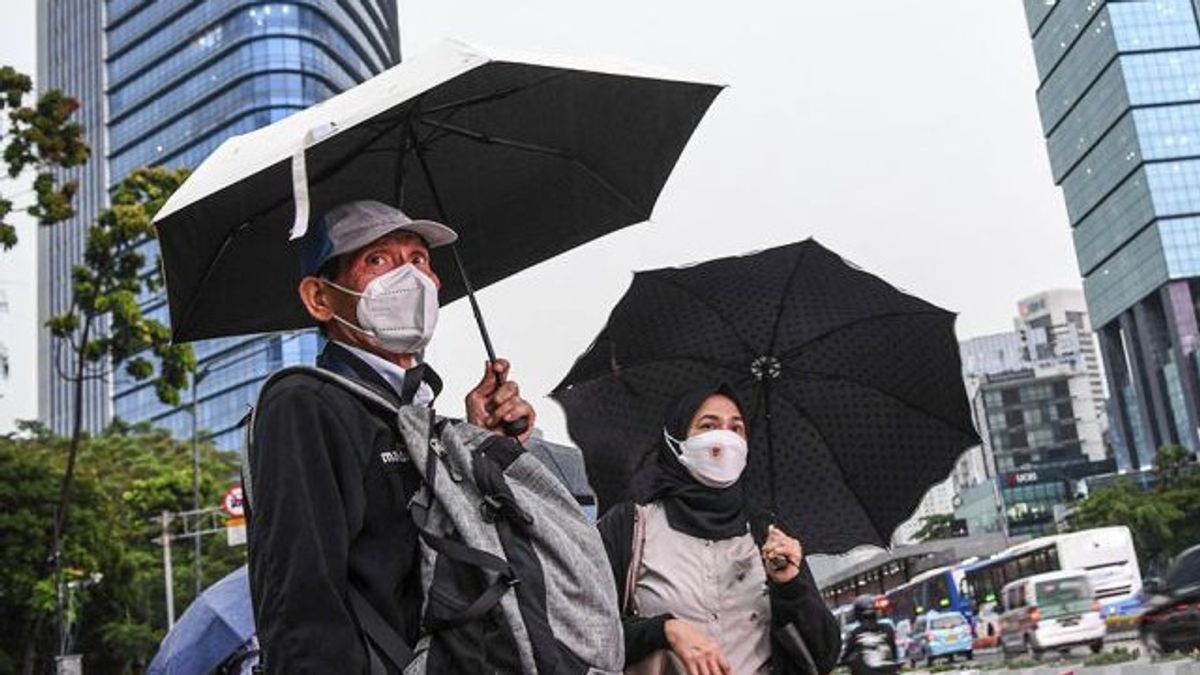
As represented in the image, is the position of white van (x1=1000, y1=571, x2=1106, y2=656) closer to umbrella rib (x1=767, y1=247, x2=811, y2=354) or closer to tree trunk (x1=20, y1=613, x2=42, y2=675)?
tree trunk (x1=20, y1=613, x2=42, y2=675)

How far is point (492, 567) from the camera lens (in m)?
2.14

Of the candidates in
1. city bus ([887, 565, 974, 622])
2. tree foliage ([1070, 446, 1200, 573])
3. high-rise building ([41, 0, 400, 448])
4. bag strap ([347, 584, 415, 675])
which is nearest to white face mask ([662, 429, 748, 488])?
bag strap ([347, 584, 415, 675])

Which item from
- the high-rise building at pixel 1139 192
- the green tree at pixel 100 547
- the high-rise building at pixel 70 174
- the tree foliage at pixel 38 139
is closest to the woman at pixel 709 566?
the tree foliage at pixel 38 139

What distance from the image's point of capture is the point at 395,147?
132 inches

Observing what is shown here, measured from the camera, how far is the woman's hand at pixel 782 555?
334 cm

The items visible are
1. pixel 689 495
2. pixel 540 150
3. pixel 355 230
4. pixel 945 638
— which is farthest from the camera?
pixel 945 638

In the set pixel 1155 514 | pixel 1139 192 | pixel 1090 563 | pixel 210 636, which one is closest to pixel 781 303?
pixel 210 636

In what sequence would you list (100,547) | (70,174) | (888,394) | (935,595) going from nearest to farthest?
(888,394)
(100,547)
(935,595)
(70,174)

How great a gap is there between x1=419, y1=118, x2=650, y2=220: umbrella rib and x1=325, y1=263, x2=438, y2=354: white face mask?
945 millimetres

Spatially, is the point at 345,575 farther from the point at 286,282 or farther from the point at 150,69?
the point at 150,69

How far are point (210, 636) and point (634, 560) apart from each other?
50.3 inches

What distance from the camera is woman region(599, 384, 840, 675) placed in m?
3.36

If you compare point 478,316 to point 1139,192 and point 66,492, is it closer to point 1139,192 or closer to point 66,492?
point 66,492

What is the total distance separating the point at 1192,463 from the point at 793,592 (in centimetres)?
7741
